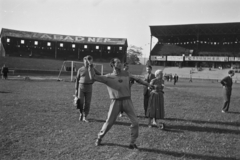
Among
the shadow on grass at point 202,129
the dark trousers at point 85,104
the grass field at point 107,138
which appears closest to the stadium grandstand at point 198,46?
the shadow on grass at point 202,129

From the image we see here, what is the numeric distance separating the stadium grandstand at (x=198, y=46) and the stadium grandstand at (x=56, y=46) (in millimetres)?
13229

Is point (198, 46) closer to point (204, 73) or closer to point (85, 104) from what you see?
point (204, 73)

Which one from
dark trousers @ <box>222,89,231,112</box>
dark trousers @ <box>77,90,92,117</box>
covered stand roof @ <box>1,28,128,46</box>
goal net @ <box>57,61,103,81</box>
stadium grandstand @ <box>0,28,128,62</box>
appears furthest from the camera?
covered stand roof @ <box>1,28,128,46</box>

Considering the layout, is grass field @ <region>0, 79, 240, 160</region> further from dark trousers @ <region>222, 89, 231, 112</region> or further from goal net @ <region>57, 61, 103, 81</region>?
goal net @ <region>57, 61, 103, 81</region>

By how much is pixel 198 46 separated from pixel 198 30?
6953 millimetres

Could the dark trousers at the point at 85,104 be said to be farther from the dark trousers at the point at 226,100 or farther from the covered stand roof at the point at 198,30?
the covered stand roof at the point at 198,30

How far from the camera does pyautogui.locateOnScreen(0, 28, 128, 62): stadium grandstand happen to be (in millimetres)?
53469

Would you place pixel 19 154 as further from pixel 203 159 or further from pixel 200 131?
pixel 200 131

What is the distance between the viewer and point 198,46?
6488 cm

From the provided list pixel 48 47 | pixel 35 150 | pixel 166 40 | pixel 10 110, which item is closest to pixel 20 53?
pixel 48 47

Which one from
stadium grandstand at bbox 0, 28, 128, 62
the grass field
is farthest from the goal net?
the grass field

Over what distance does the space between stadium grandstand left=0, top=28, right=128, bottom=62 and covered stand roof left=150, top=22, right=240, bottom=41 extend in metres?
12.2

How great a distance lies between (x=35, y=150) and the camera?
4.39 metres

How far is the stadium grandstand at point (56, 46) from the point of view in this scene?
53469 millimetres
